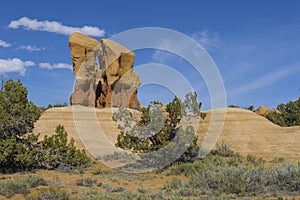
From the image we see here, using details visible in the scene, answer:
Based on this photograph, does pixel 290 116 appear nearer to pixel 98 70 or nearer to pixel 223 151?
pixel 223 151

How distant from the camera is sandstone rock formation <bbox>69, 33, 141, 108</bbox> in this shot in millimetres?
42344

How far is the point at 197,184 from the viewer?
12445 mm

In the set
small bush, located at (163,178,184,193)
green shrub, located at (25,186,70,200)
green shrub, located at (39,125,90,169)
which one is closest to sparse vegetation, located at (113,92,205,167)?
green shrub, located at (39,125,90,169)

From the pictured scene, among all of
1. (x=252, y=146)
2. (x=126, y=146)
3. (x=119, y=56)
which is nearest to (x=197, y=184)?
(x=126, y=146)

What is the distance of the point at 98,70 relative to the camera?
4325 cm

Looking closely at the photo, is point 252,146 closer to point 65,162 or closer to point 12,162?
point 65,162

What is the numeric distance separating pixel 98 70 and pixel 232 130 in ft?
66.6

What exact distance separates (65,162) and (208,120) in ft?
54.6

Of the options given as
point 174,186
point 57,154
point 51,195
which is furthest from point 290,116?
point 51,195

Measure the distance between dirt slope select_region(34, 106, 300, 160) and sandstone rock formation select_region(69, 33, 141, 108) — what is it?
5019 millimetres

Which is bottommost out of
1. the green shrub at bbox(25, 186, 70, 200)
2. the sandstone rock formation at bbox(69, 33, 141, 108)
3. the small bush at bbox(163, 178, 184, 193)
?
the small bush at bbox(163, 178, 184, 193)

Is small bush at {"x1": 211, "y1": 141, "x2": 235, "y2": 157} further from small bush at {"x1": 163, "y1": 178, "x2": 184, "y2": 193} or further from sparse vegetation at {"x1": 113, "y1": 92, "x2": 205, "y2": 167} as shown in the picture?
small bush at {"x1": 163, "y1": 178, "x2": 184, "y2": 193}

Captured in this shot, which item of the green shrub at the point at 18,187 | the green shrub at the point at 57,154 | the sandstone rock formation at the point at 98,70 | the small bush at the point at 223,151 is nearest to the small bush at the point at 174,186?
the green shrub at the point at 18,187

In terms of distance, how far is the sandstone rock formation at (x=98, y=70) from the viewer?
139 ft
